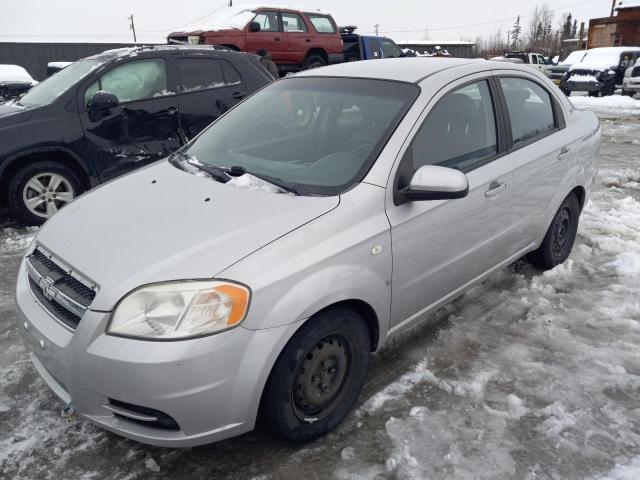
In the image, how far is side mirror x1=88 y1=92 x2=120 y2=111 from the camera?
5.25 metres

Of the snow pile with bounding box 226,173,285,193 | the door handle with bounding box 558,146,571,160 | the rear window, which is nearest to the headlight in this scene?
the snow pile with bounding box 226,173,285,193

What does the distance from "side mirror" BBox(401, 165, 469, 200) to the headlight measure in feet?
3.35

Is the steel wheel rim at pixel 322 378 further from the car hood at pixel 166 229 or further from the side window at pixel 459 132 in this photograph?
the side window at pixel 459 132

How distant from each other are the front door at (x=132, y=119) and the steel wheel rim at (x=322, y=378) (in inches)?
158

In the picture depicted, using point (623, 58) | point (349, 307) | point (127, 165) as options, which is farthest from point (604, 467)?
point (623, 58)

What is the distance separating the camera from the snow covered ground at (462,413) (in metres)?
2.34

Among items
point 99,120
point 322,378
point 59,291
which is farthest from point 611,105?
point 59,291

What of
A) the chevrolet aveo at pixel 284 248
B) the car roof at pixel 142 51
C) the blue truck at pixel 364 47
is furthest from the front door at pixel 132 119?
the blue truck at pixel 364 47

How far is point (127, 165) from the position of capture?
5637mm

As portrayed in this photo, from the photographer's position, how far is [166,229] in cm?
235

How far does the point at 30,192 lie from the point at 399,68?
4.09 m

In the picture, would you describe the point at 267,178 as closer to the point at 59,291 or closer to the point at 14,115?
the point at 59,291

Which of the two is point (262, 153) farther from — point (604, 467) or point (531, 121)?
point (604, 467)

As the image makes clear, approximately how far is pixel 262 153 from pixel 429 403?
5.46 ft
